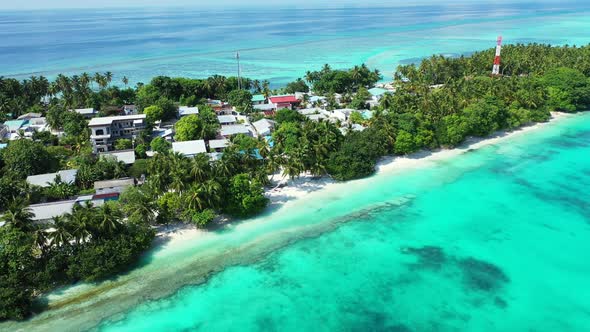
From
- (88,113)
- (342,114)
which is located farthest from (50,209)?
(342,114)

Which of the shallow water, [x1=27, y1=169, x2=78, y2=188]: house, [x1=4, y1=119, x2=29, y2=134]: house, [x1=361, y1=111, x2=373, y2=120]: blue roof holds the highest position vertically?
[x1=4, y1=119, x2=29, y2=134]: house

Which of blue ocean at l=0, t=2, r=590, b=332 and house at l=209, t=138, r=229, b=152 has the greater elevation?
house at l=209, t=138, r=229, b=152

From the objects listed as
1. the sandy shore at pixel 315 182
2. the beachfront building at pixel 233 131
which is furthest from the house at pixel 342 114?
the beachfront building at pixel 233 131

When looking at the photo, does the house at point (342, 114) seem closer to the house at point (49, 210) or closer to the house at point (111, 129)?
the house at point (111, 129)

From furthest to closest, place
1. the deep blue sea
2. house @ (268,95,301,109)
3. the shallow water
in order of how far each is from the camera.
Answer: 1. the deep blue sea
2. house @ (268,95,301,109)
3. the shallow water

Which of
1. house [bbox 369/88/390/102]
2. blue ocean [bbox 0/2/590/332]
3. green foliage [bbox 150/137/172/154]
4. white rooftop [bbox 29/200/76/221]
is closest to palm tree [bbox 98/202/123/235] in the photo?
blue ocean [bbox 0/2/590/332]

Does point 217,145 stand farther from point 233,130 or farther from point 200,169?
point 200,169

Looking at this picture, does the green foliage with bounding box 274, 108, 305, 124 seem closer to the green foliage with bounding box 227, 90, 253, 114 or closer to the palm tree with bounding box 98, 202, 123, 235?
the green foliage with bounding box 227, 90, 253, 114

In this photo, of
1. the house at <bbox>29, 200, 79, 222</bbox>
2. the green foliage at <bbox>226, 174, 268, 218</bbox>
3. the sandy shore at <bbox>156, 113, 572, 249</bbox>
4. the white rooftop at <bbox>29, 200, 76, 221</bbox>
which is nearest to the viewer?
the house at <bbox>29, 200, 79, 222</bbox>
